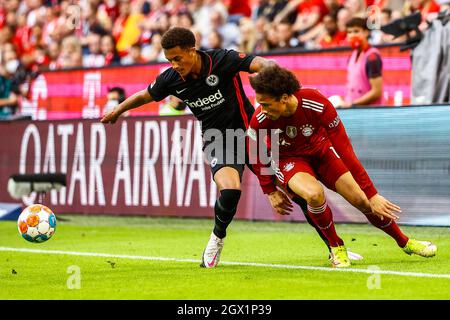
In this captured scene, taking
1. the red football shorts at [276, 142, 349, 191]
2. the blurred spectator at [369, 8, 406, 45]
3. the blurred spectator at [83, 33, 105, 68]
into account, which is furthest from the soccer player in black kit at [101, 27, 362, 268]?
the blurred spectator at [83, 33, 105, 68]

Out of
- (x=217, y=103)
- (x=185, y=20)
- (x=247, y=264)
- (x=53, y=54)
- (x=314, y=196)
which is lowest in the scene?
(x=247, y=264)

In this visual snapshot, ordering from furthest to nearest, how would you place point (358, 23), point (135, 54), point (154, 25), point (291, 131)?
point (154, 25) → point (135, 54) → point (358, 23) → point (291, 131)

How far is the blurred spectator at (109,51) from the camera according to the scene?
18.7 metres

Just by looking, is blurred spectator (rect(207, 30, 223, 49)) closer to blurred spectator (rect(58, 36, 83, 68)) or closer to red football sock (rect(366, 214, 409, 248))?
blurred spectator (rect(58, 36, 83, 68))

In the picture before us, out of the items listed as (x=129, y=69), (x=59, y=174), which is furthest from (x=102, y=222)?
(x=129, y=69)

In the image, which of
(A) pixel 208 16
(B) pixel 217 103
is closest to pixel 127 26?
(A) pixel 208 16

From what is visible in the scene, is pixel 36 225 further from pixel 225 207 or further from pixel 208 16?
pixel 208 16

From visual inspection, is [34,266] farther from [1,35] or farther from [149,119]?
[1,35]

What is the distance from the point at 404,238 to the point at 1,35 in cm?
1586

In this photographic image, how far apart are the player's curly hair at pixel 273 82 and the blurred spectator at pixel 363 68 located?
4.62 meters

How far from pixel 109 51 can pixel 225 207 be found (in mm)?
10655

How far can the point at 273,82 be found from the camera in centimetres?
785

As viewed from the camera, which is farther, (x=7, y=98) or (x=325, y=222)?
(x=7, y=98)
